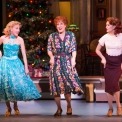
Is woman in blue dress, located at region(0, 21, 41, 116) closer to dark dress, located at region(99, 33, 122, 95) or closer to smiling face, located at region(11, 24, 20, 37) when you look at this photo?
smiling face, located at region(11, 24, 20, 37)

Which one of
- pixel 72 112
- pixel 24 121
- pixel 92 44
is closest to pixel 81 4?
pixel 92 44

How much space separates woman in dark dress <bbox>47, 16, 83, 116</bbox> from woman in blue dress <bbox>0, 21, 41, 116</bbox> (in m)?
0.42

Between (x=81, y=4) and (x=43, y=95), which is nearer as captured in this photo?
(x=43, y=95)

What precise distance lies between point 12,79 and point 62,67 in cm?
80

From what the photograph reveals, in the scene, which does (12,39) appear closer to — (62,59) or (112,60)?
(62,59)

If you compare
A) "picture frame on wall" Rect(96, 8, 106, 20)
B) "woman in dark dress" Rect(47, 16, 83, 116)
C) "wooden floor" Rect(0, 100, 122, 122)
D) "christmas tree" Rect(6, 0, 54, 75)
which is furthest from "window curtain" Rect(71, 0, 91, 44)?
"woman in dark dress" Rect(47, 16, 83, 116)

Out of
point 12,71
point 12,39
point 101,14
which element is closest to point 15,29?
point 12,39

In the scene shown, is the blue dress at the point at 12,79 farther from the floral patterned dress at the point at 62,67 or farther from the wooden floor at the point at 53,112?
the floral patterned dress at the point at 62,67

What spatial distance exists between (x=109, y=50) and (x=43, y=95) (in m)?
3.20

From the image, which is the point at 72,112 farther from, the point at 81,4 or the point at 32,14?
the point at 81,4

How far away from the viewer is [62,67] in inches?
305

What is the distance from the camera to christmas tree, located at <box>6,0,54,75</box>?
43.4 ft

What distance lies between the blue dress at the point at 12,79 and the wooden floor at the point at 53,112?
0.33 meters

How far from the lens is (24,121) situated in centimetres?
719
